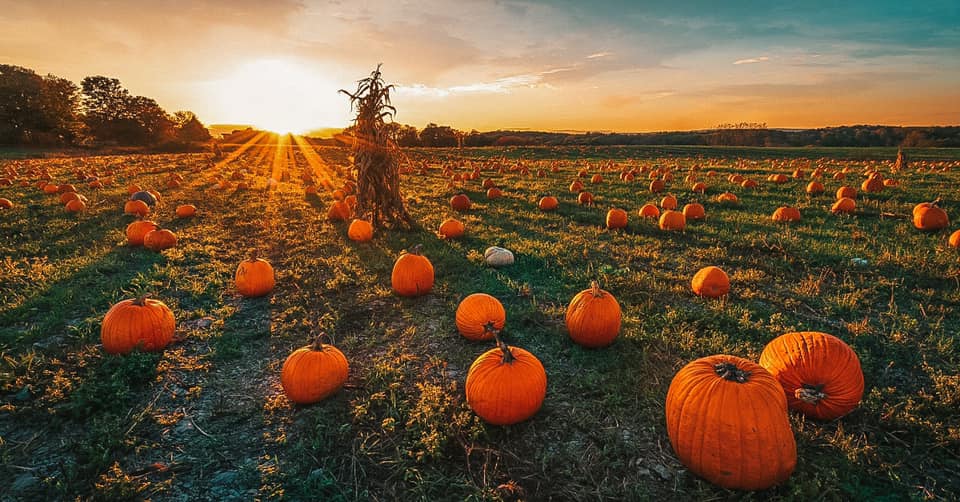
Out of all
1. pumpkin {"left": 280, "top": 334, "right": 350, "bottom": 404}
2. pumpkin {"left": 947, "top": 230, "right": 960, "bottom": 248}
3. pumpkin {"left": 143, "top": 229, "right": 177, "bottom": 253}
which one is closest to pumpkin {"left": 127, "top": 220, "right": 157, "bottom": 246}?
pumpkin {"left": 143, "top": 229, "right": 177, "bottom": 253}

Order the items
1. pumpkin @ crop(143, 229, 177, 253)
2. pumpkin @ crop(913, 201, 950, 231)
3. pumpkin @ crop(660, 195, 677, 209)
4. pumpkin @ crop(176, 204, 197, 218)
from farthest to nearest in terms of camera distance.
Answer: pumpkin @ crop(176, 204, 197, 218) < pumpkin @ crop(660, 195, 677, 209) < pumpkin @ crop(143, 229, 177, 253) < pumpkin @ crop(913, 201, 950, 231)

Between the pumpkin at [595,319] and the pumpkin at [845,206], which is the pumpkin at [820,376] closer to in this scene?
the pumpkin at [595,319]

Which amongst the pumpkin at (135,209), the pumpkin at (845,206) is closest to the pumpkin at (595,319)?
the pumpkin at (845,206)

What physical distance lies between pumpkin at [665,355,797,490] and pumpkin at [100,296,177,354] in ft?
17.5

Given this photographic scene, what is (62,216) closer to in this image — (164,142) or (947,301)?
(947,301)

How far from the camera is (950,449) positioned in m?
3.07

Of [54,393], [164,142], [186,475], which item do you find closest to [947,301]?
[186,475]

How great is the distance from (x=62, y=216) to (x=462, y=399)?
1303 cm

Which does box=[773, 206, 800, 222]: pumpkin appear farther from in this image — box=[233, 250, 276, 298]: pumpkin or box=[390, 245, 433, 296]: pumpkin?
box=[233, 250, 276, 298]: pumpkin

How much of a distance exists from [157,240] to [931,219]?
15.2 meters

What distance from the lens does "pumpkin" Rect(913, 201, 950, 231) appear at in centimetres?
791

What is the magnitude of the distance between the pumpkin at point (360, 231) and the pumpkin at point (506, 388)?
→ 6.00m

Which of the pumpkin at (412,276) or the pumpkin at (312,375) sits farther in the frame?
the pumpkin at (412,276)

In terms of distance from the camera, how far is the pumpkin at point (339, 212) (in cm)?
1083
